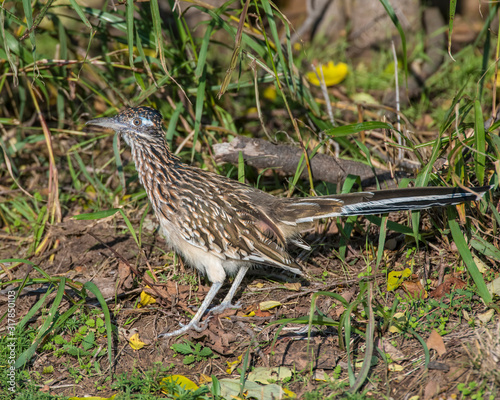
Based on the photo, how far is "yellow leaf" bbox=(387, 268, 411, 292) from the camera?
3.97m

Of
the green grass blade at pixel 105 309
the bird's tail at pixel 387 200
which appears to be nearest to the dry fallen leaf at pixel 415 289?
the bird's tail at pixel 387 200

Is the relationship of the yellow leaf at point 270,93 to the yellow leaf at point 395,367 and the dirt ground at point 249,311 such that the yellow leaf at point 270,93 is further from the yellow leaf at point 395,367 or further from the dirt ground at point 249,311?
the yellow leaf at point 395,367

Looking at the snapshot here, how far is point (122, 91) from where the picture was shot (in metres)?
5.68

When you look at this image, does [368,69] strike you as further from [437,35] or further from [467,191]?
[467,191]

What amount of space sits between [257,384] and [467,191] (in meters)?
1.90

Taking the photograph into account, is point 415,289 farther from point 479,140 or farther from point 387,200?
point 479,140

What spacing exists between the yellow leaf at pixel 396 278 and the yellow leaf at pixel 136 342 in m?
1.88

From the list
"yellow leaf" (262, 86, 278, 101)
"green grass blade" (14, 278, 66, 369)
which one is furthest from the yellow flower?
"green grass blade" (14, 278, 66, 369)

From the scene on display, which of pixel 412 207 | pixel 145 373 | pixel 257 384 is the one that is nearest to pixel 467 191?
pixel 412 207

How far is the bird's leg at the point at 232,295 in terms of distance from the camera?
4133 millimetres

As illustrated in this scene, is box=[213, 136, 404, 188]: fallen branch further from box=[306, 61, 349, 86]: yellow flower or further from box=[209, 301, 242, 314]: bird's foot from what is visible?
box=[306, 61, 349, 86]: yellow flower

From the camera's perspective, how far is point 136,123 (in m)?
4.42

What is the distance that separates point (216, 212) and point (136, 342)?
1.16 metres

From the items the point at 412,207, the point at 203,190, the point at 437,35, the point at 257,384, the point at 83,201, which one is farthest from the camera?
the point at 437,35
